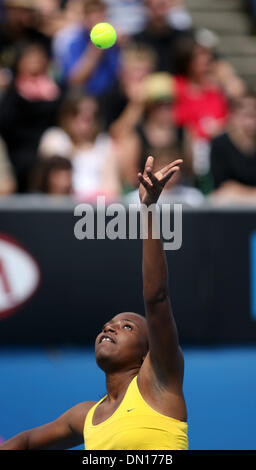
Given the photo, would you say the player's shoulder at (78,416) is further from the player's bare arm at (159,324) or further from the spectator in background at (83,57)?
the spectator in background at (83,57)

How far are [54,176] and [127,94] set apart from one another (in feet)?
6.72

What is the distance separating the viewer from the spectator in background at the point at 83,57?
9.22 metres

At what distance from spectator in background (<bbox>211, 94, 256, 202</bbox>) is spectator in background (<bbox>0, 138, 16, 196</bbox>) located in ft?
6.32

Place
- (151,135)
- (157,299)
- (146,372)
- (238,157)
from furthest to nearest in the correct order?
(151,135) < (238,157) < (146,372) < (157,299)

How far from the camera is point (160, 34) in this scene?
993 centimetres

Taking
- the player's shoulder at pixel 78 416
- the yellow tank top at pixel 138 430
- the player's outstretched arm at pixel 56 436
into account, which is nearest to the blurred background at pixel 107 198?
the player's outstretched arm at pixel 56 436

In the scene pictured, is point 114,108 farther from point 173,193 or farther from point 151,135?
point 173,193

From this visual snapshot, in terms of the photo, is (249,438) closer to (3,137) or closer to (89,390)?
(89,390)

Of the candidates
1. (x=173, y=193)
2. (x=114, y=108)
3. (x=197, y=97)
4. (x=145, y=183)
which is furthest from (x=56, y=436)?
(x=197, y=97)

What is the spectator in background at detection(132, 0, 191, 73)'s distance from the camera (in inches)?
388

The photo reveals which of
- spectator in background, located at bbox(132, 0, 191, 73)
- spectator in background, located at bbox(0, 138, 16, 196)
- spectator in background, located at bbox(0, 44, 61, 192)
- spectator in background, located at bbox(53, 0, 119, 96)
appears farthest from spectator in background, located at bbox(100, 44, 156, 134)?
spectator in background, located at bbox(0, 138, 16, 196)

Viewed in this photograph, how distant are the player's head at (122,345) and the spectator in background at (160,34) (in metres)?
6.18

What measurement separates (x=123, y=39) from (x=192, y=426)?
17.2 ft

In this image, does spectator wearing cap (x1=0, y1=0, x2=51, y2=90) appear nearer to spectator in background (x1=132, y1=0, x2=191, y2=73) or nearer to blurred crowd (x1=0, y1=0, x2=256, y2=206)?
blurred crowd (x1=0, y1=0, x2=256, y2=206)
